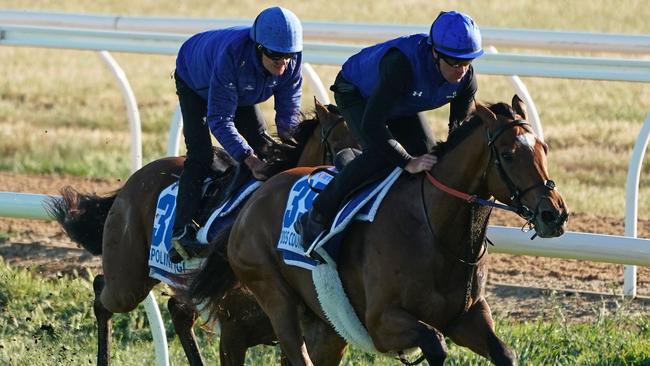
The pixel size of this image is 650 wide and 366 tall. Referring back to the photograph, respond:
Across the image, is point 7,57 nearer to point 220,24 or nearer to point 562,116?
point 562,116

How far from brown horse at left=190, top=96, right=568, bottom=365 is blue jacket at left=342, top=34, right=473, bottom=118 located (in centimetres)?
23

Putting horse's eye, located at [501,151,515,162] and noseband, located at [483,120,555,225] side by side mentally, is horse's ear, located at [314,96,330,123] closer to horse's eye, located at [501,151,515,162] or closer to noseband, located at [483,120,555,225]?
noseband, located at [483,120,555,225]

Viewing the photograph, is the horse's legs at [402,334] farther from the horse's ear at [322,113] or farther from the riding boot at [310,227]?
the horse's ear at [322,113]

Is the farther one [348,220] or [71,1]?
[71,1]

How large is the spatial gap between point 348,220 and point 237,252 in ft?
2.59

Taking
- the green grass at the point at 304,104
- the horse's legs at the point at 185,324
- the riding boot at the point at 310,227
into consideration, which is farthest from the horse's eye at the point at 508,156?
the green grass at the point at 304,104

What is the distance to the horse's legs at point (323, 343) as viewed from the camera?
6375 mm

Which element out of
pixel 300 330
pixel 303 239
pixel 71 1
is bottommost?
pixel 71 1

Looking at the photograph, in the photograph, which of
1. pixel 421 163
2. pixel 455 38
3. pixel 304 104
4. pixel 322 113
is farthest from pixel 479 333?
pixel 304 104

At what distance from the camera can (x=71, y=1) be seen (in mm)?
26438

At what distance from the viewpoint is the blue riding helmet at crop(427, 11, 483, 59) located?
5363mm

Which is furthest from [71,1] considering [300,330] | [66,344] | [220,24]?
[300,330]

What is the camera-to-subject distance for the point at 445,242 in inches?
216

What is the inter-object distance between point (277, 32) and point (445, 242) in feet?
4.17
